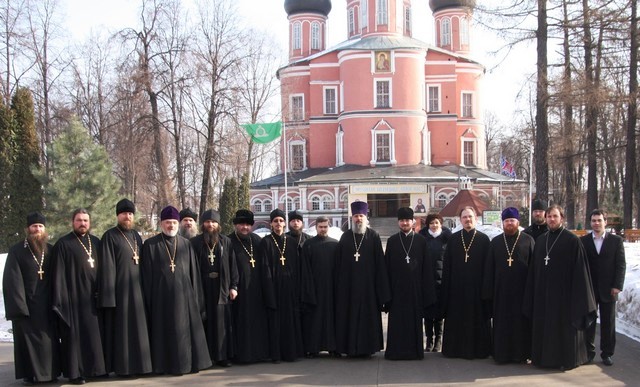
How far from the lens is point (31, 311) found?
6879 millimetres

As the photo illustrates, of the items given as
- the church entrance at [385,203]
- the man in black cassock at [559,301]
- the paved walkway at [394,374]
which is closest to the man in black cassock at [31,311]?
the paved walkway at [394,374]

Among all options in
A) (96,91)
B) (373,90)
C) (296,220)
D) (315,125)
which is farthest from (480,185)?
(296,220)

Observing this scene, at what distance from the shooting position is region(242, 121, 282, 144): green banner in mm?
25531

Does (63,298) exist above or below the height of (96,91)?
below

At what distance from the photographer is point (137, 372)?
23.3ft

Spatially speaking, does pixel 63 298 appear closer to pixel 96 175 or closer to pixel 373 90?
pixel 96 175

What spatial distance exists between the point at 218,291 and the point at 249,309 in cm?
46

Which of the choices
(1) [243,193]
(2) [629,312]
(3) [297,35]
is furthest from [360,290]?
(3) [297,35]

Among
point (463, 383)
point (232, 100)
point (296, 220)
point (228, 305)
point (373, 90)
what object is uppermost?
point (373, 90)

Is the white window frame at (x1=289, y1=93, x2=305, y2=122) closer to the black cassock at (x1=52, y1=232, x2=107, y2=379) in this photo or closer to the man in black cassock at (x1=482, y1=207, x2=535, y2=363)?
the man in black cassock at (x1=482, y1=207, x2=535, y2=363)

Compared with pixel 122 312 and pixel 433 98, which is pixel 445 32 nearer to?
pixel 433 98

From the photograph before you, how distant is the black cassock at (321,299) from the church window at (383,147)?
33.9m

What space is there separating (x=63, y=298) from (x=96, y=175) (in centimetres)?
1331

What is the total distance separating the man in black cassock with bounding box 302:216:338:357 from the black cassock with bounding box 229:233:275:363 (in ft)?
1.79
